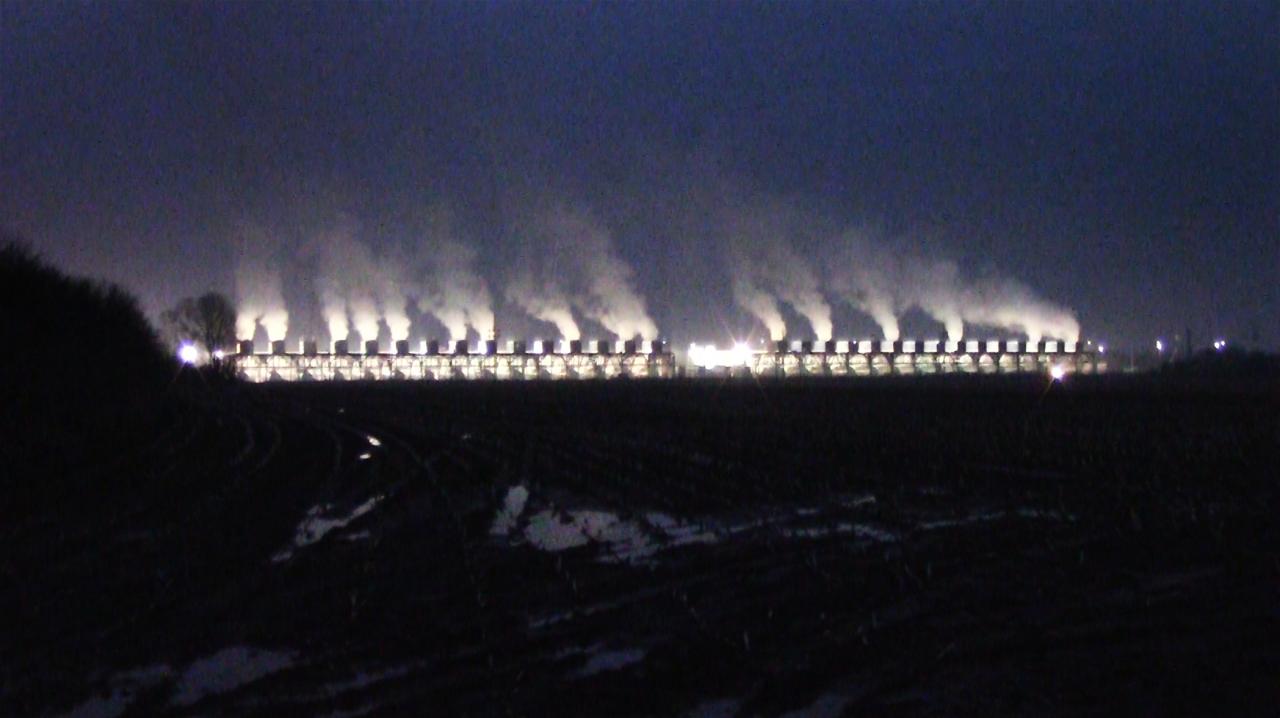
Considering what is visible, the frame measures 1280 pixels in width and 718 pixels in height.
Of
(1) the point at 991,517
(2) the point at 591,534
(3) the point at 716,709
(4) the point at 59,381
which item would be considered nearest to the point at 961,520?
(1) the point at 991,517

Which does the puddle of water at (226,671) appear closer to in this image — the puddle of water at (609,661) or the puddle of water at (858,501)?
the puddle of water at (609,661)

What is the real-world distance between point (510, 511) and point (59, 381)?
22736 millimetres

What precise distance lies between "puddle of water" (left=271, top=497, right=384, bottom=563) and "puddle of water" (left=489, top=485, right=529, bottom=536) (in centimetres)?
172

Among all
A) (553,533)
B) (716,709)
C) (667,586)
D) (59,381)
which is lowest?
(716,709)

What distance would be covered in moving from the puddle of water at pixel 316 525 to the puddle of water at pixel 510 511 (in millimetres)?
1717

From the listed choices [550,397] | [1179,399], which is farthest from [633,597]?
[550,397]

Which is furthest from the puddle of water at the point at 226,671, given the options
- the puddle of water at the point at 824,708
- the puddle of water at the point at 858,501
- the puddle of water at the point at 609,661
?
the puddle of water at the point at 858,501

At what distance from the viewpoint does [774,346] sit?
454ft

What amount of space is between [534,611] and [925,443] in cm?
2009

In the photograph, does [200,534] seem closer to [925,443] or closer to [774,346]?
[925,443]

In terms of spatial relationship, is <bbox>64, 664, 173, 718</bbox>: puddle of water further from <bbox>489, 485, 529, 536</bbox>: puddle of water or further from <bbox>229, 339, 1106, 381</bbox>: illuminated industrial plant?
<bbox>229, 339, 1106, 381</bbox>: illuminated industrial plant

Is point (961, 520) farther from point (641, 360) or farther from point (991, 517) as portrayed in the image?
point (641, 360)

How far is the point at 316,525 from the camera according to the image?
716 inches

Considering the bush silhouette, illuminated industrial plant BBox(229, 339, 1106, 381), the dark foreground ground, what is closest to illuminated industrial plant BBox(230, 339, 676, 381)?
illuminated industrial plant BBox(229, 339, 1106, 381)
